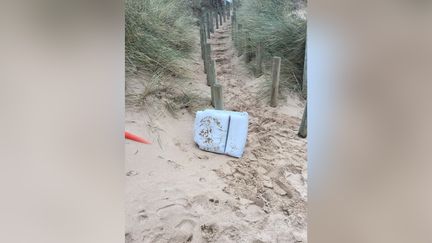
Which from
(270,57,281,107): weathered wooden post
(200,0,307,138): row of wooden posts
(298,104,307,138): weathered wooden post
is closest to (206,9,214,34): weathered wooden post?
(200,0,307,138): row of wooden posts

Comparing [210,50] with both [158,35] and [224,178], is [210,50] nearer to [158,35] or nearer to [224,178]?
[158,35]

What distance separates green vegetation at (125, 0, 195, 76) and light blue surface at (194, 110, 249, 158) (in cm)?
30

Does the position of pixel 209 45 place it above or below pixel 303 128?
above

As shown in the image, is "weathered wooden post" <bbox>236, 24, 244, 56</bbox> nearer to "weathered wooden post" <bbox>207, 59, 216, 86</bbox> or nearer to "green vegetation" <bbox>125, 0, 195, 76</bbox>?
"weathered wooden post" <bbox>207, 59, 216, 86</bbox>

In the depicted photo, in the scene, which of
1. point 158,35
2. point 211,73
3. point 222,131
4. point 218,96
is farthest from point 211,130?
point 158,35

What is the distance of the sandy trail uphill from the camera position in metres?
1.69

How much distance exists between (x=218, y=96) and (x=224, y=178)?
0.45 m

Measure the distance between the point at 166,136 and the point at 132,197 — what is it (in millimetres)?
364

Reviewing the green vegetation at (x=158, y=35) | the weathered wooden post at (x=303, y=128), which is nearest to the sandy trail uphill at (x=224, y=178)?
the weathered wooden post at (x=303, y=128)

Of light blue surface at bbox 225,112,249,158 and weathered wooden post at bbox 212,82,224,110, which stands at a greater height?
weathered wooden post at bbox 212,82,224,110

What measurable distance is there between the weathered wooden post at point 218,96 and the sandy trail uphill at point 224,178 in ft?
0.11

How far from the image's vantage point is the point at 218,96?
5.95 feet
